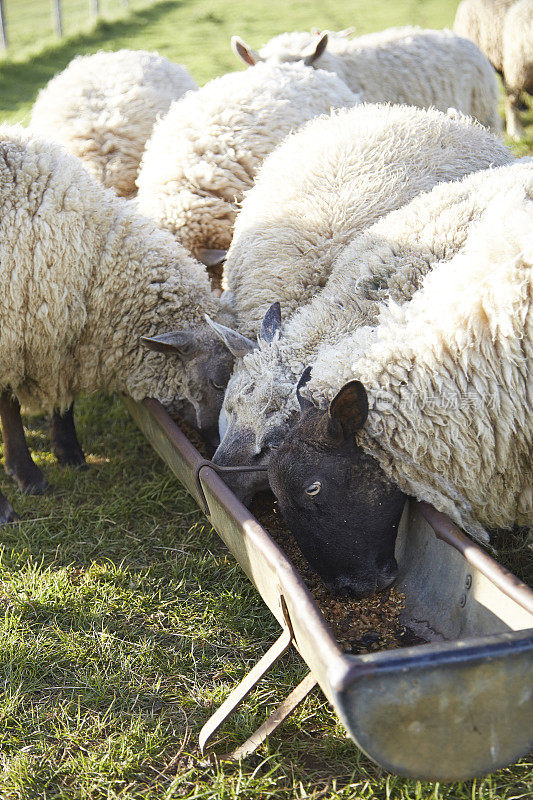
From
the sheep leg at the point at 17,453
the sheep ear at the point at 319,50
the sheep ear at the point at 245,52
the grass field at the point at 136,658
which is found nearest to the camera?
the grass field at the point at 136,658

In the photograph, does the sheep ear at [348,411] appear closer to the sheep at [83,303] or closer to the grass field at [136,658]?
the grass field at [136,658]

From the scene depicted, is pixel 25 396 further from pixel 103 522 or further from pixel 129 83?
pixel 129 83

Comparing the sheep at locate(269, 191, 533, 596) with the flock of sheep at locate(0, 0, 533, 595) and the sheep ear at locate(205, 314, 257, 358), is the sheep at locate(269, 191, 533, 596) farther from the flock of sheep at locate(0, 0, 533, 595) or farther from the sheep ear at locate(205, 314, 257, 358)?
the sheep ear at locate(205, 314, 257, 358)

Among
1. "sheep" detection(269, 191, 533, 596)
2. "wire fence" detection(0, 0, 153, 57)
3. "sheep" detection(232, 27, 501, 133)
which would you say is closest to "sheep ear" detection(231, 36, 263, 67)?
"sheep" detection(232, 27, 501, 133)

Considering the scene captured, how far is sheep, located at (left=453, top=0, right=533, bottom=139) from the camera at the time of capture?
772cm

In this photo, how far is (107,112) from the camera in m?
4.45

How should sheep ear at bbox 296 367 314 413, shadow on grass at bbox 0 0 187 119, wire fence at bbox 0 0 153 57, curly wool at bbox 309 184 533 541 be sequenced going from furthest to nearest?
wire fence at bbox 0 0 153 57 < shadow on grass at bbox 0 0 187 119 < sheep ear at bbox 296 367 314 413 < curly wool at bbox 309 184 533 541

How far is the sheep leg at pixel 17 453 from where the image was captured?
3439 mm

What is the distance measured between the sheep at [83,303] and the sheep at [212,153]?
0.34 meters

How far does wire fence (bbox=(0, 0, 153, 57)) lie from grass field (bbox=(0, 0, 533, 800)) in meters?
9.89

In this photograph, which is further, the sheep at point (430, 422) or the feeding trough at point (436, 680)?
the sheep at point (430, 422)

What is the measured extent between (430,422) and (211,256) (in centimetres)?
194

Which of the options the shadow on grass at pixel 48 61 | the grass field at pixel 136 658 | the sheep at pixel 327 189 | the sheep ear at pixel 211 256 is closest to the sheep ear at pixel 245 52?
the sheep at pixel 327 189

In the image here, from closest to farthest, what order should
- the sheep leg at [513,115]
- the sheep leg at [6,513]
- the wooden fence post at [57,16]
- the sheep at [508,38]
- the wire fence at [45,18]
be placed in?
the sheep leg at [6,513] → the sheep at [508,38] → the sheep leg at [513,115] → the wooden fence post at [57,16] → the wire fence at [45,18]
